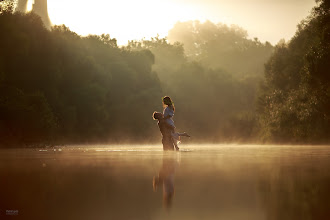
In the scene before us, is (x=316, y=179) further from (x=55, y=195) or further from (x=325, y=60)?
(x=325, y=60)

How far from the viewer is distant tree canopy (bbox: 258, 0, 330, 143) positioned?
1373 inches

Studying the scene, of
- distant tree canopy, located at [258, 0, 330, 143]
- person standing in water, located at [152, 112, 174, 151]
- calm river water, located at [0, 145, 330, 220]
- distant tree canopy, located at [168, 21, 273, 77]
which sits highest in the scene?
distant tree canopy, located at [168, 21, 273, 77]

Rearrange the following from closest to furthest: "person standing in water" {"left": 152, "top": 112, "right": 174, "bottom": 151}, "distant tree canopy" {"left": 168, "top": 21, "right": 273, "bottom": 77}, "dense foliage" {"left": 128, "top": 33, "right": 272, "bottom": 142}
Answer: "person standing in water" {"left": 152, "top": 112, "right": 174, "bottom": 151} → "dense foliage" {"left": 128, "top": 33, "right": 272, "bottom": 142} → "distant tree canopy" {"left": 168, "top": 21, "right": 273, "bottom": 77}

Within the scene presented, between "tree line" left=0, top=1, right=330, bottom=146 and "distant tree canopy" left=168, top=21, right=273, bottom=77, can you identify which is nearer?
"tree line" left=0, top=1, right=330, bottom=146

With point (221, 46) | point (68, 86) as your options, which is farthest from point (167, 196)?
point (221, 46)

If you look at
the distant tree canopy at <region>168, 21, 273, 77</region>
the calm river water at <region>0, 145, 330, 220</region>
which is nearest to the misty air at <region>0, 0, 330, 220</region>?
the calm river water at <region>0, 145, 330, 220</region>

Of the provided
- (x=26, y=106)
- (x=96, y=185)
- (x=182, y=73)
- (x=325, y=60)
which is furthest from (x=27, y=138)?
(x=182, y=73)

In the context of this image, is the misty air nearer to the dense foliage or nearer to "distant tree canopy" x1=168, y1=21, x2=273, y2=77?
the dense foliage

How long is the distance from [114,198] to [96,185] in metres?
1.75

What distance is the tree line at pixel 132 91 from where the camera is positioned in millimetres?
35156

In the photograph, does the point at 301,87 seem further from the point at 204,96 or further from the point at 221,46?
the point at 221,46

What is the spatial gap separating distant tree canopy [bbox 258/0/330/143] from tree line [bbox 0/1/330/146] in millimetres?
83

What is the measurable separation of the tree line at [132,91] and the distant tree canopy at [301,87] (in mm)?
83

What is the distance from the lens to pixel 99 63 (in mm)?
62344
